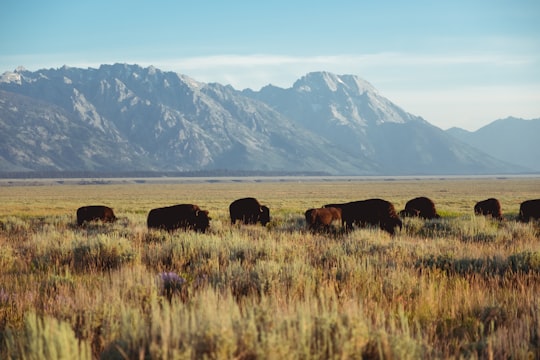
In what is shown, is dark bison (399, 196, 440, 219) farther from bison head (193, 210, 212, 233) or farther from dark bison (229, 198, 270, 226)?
bison head (193, 210, 212, 233)

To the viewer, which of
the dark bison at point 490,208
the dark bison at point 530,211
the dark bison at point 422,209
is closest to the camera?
the dark bison at point 530,211

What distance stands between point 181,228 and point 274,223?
5461mm

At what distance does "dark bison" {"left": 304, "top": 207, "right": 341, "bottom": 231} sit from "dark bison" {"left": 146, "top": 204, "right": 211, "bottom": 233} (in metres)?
3.17

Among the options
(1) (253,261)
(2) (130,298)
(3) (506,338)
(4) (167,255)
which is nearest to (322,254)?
(1) (253,261)

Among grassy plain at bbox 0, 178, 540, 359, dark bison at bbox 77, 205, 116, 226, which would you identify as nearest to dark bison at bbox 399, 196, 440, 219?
grassy plain at bbox 0, 178, 540, 359

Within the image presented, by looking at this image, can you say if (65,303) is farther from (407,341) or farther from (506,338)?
(506,338)

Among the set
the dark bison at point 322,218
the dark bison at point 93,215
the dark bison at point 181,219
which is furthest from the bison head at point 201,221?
the dark bison at point 93,215

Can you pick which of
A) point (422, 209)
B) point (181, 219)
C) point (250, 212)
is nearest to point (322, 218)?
point (250, 212)

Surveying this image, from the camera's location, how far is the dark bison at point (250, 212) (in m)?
20.6

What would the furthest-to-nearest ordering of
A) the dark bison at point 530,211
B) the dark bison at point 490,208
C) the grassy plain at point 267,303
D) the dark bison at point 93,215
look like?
the dark bison at point 490,208, the dark bison at point 93,215, the dark bison at point 530,211, the grassy plain at point 267,303

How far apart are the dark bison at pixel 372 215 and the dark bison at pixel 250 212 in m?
3.75

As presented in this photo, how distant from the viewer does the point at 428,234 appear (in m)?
16.6

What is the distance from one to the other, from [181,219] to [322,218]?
436 centimetres

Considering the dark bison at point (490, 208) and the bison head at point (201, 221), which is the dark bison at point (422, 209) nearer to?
the dark bison at point (490, 208)
